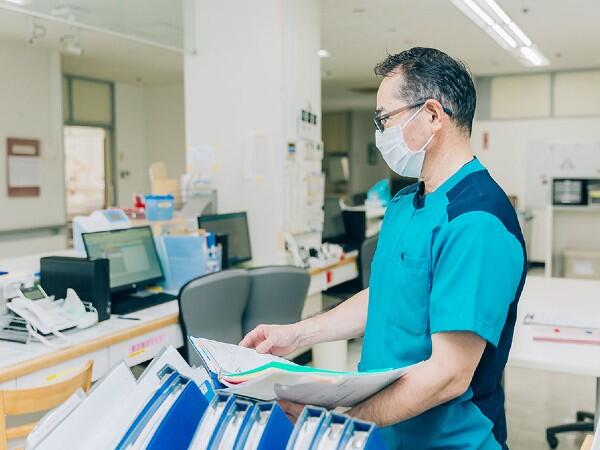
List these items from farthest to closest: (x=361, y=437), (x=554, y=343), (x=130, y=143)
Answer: (x=130, y=143), (x=554, y=343), (x=361, y=437)

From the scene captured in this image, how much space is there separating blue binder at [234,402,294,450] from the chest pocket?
46cm

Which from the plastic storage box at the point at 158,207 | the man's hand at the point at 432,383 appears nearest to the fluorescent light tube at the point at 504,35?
the plastic storage box at the point at 158,207

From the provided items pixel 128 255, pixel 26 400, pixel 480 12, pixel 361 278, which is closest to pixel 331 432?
pixel 26 400

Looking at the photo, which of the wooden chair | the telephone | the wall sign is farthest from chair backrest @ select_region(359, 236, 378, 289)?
the wall sign

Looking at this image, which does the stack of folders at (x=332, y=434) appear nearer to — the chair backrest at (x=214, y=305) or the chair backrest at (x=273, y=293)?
the chair backrest at (x=214, y=305)

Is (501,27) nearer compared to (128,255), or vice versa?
(128,255)

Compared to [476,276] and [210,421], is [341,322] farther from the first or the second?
[210,421]

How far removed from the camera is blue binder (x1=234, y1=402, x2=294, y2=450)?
74cm

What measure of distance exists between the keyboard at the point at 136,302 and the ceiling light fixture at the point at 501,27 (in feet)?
9.67

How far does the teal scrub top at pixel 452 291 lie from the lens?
3.43 ft

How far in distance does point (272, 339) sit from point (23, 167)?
6637mm

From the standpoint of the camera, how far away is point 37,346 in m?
2.46

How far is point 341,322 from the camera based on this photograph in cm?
142

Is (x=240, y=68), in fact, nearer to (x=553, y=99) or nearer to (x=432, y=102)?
(x=432, y=102)
